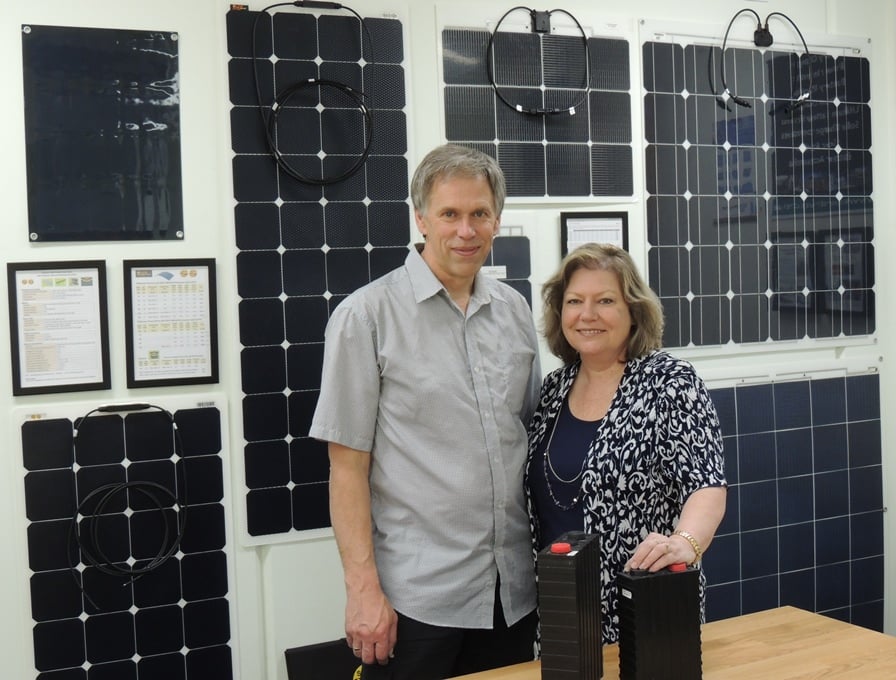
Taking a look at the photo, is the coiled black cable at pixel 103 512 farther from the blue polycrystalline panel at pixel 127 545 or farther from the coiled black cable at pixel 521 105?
the coiled black cable at pixel 521 105

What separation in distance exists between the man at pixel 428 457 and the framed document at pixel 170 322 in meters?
0.71

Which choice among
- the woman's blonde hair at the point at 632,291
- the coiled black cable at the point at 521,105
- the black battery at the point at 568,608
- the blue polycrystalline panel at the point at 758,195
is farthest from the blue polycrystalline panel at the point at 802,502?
the black battery at the point at 568,608

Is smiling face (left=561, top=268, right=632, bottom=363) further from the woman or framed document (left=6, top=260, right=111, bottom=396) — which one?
framed document (left=6, top=260, right=111, bottom=396)

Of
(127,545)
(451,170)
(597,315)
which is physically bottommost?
(127,545)

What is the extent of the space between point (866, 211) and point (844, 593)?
4.70 feet

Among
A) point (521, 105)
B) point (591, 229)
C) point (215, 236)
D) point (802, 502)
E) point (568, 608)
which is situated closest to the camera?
point (568, 608)

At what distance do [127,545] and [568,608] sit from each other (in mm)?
1499

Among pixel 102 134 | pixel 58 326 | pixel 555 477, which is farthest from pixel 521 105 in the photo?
pixel 58 326

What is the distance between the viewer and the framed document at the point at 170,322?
8.13 feet

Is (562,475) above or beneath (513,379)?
beneath

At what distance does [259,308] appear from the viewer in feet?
8.47

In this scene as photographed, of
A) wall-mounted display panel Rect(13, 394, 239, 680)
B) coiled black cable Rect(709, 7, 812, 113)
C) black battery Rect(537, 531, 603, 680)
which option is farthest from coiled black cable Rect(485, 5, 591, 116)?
black battery Rect(537, 531, 603, 680)

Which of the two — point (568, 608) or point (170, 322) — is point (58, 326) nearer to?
point (170, 322)

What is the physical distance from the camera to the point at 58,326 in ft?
7.93
